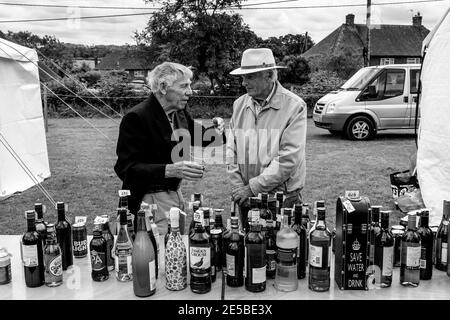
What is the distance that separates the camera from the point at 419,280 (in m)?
2.09

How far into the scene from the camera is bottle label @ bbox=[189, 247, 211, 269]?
1.94m

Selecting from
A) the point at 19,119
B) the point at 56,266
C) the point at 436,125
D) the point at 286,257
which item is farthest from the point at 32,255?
the point at 19,119

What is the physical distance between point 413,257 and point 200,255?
949 millimetres

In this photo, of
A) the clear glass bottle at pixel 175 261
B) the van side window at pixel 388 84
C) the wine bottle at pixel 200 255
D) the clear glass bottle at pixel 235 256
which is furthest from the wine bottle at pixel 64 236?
the van side window at pixel 388 84

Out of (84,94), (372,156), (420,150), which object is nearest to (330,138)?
(372,156)

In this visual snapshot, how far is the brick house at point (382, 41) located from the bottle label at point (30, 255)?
3495cm

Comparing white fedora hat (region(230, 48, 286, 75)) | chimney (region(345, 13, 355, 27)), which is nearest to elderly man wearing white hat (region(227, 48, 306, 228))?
white fedora hat (region(230, 48, 286, 75))

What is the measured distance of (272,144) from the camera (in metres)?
3.20

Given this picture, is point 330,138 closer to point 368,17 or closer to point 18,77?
point 18,77

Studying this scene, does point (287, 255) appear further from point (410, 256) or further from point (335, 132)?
point (335, 132)

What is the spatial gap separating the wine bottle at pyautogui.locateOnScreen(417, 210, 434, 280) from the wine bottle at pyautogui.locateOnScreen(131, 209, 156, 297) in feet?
3.98

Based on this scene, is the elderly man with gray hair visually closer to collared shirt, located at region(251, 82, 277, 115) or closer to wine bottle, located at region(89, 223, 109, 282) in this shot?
collared shirt, located at region(251, 82, 277, 115)

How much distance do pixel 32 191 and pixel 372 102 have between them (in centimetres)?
825

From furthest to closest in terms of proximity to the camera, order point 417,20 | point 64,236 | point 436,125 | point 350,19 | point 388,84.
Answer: point 417,20
point 350,19
point 388,84
point 436,125
point 64,236
